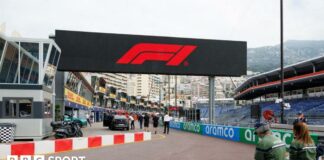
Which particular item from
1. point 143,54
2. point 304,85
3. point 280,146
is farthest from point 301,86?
point 280,146

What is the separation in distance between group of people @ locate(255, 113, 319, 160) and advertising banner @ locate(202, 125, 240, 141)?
57.2ft

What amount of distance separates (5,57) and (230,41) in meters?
16.6

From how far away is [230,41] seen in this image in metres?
32.5

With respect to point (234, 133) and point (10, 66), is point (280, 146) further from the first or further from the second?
point (10, 66)

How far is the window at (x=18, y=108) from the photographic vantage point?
21938 mm

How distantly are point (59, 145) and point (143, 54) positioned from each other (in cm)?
1510

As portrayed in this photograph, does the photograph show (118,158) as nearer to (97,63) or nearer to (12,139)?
(12,139)

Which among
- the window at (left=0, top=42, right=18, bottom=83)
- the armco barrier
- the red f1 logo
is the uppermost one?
the red f1 logo

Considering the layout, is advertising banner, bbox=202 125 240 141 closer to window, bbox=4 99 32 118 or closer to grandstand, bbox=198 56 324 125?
grandstand, bbox=198 56 324 125

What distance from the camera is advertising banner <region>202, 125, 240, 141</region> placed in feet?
77.8

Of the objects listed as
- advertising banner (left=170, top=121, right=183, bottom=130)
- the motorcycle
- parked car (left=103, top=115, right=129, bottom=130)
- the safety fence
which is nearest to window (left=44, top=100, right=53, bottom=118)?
the motorcycle

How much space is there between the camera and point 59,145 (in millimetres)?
16375

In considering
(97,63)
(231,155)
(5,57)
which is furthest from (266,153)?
(97,63)

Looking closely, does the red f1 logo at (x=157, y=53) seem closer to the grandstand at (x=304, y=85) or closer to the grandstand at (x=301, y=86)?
the grandstand at (x=301, y=86)
